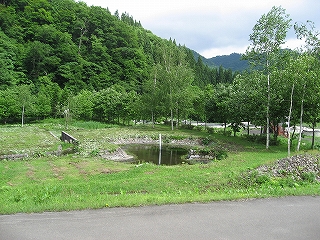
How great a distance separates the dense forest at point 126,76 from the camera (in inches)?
1067

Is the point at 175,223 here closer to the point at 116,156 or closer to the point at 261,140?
the point at 116,156

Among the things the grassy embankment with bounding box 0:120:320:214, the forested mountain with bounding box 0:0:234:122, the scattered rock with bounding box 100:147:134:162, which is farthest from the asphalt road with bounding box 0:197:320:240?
the forested mountain with bounding box 0:0:234:122

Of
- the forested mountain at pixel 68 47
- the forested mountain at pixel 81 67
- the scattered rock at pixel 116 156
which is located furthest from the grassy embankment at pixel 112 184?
the forested mountain at pixel 68 47

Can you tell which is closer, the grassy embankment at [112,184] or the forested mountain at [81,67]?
the grassy embankment at [112,184]

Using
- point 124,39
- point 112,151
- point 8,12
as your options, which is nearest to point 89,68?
point 124,39

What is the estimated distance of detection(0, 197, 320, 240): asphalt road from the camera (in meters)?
7.16

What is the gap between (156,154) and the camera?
2948cm

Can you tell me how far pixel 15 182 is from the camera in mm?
15125

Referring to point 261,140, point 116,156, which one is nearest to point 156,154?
point 116,156

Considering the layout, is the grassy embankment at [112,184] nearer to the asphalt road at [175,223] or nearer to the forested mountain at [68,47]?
the asphalt road at [175,223]

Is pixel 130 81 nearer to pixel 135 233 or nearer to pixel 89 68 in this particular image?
pixel 89 68

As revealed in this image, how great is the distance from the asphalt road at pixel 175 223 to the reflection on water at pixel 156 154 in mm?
16085

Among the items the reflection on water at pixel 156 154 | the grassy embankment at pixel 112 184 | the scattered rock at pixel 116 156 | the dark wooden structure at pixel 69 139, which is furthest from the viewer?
the dark wooden structure at pixel 69 139

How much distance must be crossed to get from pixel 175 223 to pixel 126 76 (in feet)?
306
